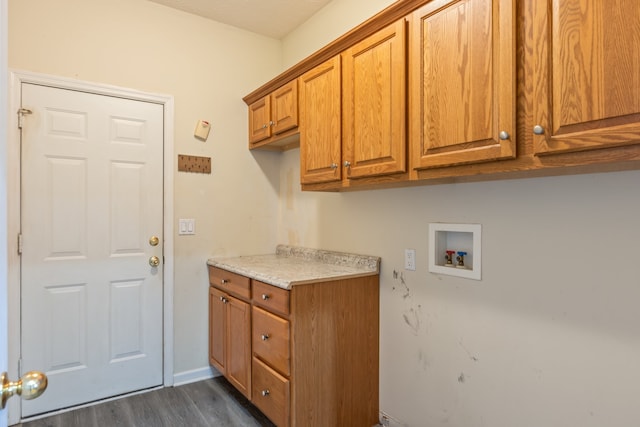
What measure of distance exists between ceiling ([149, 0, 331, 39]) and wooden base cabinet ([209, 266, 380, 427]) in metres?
1.97

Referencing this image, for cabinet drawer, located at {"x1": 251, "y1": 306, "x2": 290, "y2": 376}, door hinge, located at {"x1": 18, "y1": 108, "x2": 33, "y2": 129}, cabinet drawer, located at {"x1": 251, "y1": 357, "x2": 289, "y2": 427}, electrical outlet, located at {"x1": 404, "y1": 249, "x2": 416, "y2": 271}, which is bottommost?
cabinet drawer, located at {"x1": 251, "y1": 357, "x2": 289, "y2": 427}

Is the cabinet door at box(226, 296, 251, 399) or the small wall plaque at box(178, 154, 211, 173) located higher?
the small wall plaque at box(178, 154, 211, 173)

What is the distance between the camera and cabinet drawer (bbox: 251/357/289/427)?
188 centimetres

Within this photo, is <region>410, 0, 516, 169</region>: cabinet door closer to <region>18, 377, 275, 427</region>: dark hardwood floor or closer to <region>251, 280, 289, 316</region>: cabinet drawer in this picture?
<region>251, 280, 289, 316</region>: cabinet drawer

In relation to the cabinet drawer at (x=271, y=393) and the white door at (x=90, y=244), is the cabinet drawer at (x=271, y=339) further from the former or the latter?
the white door at (x=90, y=244)

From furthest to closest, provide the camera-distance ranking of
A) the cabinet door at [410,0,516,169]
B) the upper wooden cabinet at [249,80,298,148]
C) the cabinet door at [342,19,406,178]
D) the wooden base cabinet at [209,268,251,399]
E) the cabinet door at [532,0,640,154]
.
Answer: the upper wooden cabinet at [249,80,298,148], the wooden base cabinet at [209,268,251,399], the cabinet door at [342,19,406,178], the cabinet door at [410,0,516,169], the cabinet door at [532,0,640,154]

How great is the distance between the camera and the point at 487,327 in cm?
163

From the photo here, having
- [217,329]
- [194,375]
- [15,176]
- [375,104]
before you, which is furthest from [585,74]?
[194,375]

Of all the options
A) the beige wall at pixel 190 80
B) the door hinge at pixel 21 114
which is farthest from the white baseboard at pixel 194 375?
the door hinge at pixel 21 114

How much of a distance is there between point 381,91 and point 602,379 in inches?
55.6

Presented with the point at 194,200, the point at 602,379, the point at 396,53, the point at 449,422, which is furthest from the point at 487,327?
the point at 194,200

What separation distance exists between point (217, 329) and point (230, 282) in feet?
1.46

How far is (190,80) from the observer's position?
2.77m

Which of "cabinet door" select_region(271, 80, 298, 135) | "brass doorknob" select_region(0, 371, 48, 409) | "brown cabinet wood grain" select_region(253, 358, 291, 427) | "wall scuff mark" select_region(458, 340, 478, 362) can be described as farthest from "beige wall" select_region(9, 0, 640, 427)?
"brass doorknob" select_region(0, 371, 48, 409)
